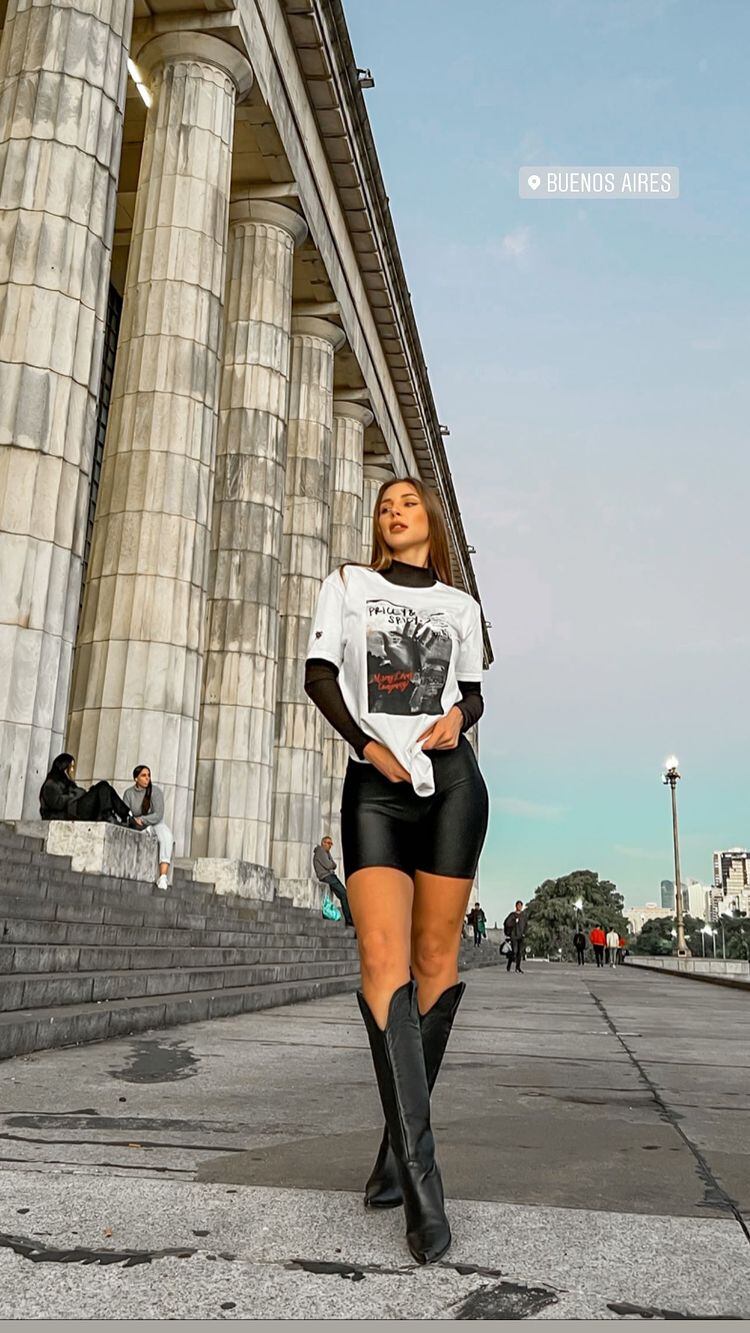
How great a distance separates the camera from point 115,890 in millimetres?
11891

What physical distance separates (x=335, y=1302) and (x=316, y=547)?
2502 cm

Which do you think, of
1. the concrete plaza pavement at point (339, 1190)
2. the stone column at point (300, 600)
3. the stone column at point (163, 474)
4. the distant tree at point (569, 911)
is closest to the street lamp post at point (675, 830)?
the stone column at point (300, 600)

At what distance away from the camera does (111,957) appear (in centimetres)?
844

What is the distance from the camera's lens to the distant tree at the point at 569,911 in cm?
10556

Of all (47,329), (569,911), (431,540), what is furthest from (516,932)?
(569,911)

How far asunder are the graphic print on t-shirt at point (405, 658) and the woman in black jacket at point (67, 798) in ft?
33.3

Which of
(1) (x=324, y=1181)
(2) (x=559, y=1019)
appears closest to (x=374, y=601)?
(1) (x=324, y=1181)

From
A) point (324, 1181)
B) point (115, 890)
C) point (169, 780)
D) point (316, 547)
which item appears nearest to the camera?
point (324, 1181)

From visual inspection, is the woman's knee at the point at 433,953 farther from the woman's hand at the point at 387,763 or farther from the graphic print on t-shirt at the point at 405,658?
the graphic print on t-shirt at the point at 405,658

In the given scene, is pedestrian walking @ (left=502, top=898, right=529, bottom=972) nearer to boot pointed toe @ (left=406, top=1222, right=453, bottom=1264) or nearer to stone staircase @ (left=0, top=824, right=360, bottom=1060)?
stone staircase @ (left=0, top=824, right=360, bottom=1060)

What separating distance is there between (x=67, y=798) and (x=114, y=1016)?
260 inches

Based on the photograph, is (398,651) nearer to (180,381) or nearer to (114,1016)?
(114,1016)

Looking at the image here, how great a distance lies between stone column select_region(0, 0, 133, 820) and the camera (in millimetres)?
12492

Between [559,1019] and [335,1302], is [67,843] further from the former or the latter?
[335,1302]
